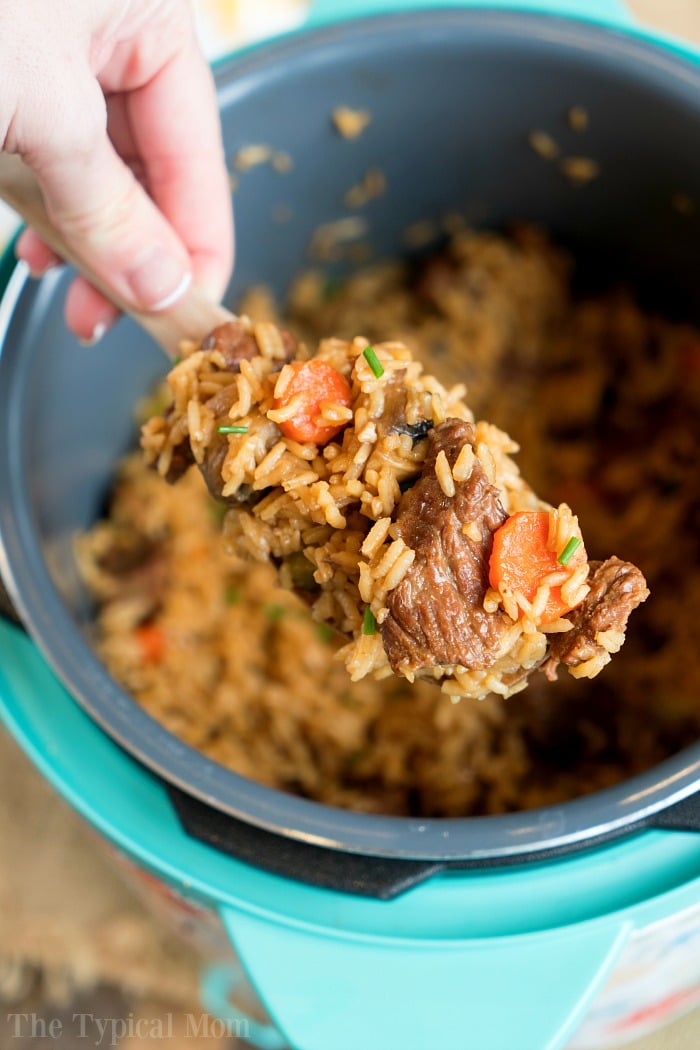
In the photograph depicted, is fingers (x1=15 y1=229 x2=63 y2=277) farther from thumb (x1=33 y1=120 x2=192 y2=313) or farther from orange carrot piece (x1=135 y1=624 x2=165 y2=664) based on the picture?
orange carrot piece (x1=135 y1=624 x2=165 y2=664)

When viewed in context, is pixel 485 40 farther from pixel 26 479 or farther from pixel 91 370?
pixel 26 479

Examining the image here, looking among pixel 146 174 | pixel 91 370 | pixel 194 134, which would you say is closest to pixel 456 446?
pixel 194 134

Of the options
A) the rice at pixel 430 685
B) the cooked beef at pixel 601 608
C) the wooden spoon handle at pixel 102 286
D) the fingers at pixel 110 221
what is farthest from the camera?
the rice at pixel 430 685

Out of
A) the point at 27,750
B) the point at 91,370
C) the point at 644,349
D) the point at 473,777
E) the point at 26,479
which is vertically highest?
the point at 644,349

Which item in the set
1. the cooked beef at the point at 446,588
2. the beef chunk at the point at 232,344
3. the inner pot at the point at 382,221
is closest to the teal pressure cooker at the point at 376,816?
the inner pot at the point at 382,221

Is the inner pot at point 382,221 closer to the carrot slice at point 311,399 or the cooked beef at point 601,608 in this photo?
the cooked beef at point 601,608
